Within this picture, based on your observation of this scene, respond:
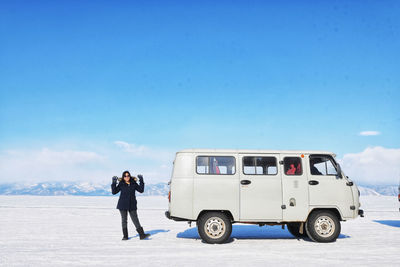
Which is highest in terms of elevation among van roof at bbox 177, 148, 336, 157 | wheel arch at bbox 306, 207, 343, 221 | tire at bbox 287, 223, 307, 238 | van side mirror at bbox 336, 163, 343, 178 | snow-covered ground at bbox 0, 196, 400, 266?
van roof at bbox 177, 148, 336, 157

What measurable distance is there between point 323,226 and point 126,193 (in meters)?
5.40

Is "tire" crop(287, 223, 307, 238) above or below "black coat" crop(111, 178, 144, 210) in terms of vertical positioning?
below

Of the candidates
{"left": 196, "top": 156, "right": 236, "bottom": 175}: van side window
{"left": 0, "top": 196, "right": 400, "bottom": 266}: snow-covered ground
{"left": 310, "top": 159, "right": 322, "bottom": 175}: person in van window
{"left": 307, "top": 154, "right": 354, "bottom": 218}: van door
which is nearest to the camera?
{"left": 0, "top": 196, "right": 400, "bottom": 266}: snow-covered ground

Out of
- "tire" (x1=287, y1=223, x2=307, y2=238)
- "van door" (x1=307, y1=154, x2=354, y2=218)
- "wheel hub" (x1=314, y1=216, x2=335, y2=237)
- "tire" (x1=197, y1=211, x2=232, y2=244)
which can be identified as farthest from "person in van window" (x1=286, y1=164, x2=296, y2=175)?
"tire" (x1=197, y1=211, x2=232, y2=244)

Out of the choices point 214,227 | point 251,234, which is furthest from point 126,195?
point 251,234

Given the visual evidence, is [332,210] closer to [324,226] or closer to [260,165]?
[324,226]

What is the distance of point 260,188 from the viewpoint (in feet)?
29.6

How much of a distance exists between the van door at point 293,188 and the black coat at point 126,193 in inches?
152

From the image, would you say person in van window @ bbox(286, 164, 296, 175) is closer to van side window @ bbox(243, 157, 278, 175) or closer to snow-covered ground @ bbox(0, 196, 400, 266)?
van side window @ bbox(243, 157, 278, 175)

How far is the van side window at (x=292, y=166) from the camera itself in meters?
9.20

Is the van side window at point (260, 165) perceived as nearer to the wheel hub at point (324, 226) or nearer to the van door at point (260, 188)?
the van door at point (260, 188)

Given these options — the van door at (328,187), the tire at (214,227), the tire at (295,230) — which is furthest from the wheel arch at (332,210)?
the tire at (214,227)

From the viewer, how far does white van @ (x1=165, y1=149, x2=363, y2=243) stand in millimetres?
8930

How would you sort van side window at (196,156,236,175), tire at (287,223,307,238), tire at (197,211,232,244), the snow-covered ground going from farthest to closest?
tire at (287,223,307,238)
van side window at (196,156,236,175)
tire at (197,211,232,244)
the snow-covered ground
